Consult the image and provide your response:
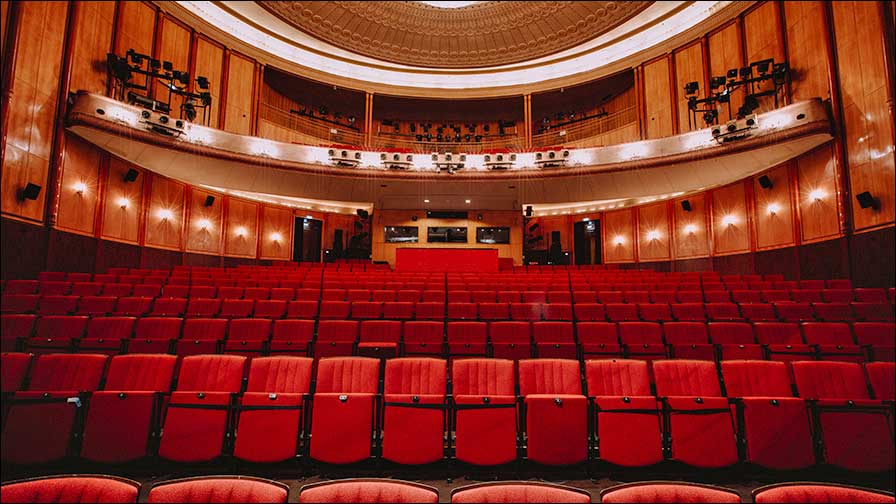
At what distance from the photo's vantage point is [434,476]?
6.05 ft

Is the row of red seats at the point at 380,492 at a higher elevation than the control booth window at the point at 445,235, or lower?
lower

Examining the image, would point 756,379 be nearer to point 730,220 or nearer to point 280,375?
point 280,375

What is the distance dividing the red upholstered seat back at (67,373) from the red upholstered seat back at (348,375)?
3.36 feet

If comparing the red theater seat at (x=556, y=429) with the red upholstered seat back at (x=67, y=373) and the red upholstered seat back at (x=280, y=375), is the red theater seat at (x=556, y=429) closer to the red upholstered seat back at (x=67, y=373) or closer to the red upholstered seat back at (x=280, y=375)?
the red upholstered seat back at (x=280, y=375)

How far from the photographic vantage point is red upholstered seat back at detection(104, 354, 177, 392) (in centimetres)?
204

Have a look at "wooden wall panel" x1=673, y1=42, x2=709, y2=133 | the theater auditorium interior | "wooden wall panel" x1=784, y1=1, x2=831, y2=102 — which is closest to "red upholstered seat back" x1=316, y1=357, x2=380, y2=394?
the theater auditorium interior

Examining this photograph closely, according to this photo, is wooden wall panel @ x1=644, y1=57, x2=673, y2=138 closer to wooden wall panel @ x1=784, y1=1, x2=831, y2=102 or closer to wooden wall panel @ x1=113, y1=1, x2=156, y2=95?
wooden wall panel @ x1=784, y1=1, x2=831, y2=102

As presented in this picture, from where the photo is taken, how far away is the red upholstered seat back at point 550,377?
2074 millimetres

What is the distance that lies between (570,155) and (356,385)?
241 inches

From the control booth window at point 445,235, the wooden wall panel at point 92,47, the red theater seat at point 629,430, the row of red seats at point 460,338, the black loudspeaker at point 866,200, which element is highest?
the wooden wall panel at point 92,47

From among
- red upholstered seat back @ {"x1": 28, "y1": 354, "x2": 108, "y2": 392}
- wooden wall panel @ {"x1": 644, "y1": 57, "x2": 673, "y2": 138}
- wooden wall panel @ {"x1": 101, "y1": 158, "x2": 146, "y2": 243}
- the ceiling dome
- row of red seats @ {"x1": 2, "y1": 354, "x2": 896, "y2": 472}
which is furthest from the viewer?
the ceiling dome

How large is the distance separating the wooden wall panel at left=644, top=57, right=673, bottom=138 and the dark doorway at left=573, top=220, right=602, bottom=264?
2181mm

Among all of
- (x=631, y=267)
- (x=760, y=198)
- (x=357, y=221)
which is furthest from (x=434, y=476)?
(x=357, y=221)

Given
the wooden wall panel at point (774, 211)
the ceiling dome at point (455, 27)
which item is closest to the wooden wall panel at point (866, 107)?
the wooden wall panel at point (774, 211)
